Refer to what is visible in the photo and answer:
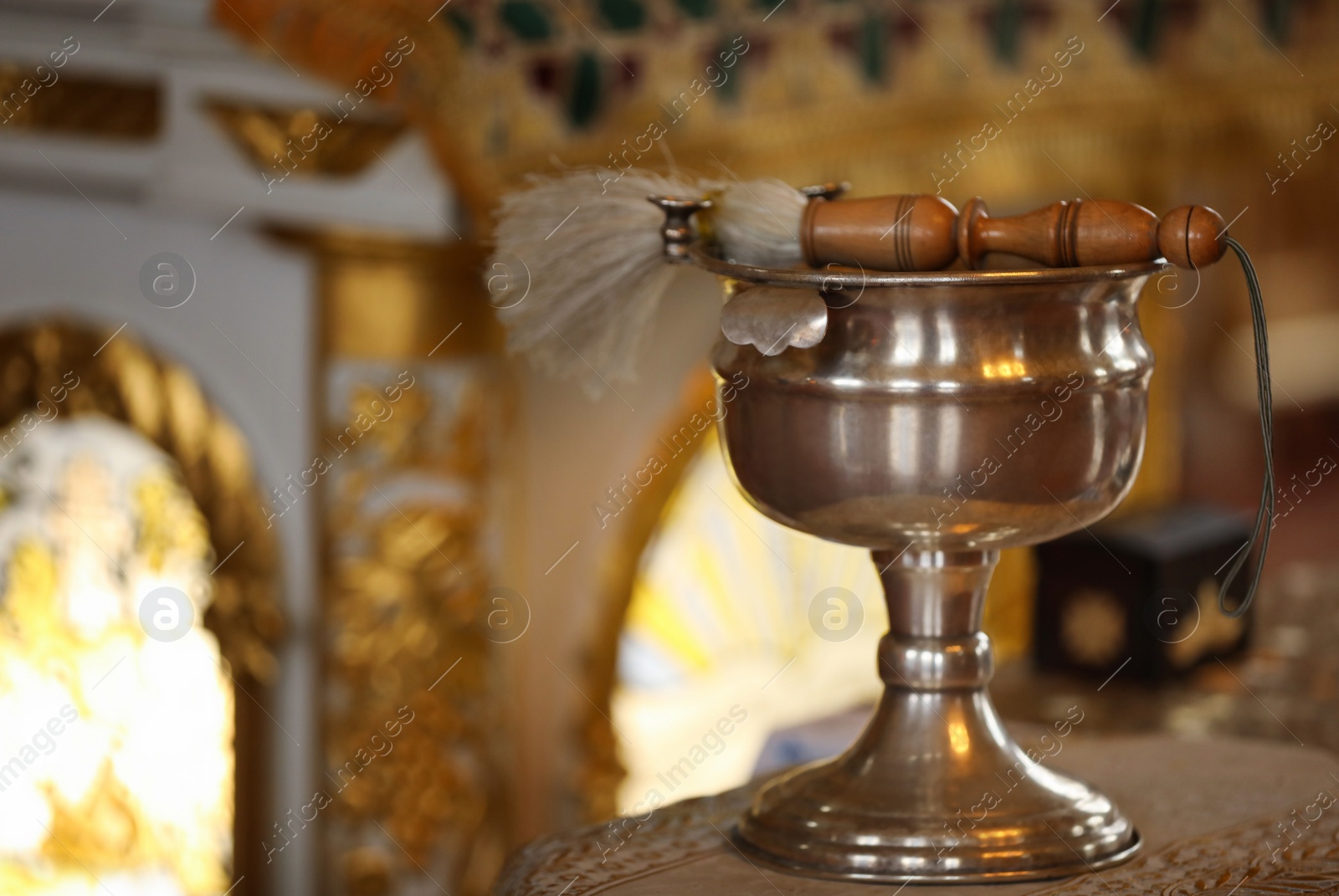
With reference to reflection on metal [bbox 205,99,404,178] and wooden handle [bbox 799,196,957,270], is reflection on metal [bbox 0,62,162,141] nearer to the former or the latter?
reflection on metal [bbox 205,99,404,178]

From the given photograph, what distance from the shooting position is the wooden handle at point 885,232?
0.62 m

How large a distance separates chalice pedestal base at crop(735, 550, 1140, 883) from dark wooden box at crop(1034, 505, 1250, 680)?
0.82 meters

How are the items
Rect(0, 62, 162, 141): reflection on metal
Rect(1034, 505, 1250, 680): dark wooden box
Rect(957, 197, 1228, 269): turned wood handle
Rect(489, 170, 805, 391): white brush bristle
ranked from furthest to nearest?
Rect(0, 62, 162, 141): reflection on metal, Rect(1034, 505, 1250, 680): dark wooden box, Rect(489, 170, 805, 391): white brush bristle, Rect(957, 197, 1228, 269): turned wood handle

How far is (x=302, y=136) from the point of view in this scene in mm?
1780

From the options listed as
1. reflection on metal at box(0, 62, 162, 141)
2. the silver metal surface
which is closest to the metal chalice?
the silver metal surface

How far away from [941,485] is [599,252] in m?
0.20

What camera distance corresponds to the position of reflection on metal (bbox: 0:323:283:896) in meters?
1.91

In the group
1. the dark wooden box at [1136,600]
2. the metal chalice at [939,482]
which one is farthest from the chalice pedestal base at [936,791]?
the dark wooden box at [1136,600]

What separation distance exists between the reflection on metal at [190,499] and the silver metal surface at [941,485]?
4.43 feet

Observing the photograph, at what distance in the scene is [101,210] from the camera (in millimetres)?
1971

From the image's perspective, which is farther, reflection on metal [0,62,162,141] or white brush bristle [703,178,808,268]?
reflection on metal [0,62,162,141]

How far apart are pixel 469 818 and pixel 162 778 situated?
16.3 inches

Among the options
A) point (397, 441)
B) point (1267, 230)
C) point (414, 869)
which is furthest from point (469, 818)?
point (1267, 230)

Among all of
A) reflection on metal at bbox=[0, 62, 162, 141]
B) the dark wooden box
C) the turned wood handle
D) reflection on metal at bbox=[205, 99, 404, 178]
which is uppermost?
reflection on metal at bbox=[0, 62, 162, 141]
